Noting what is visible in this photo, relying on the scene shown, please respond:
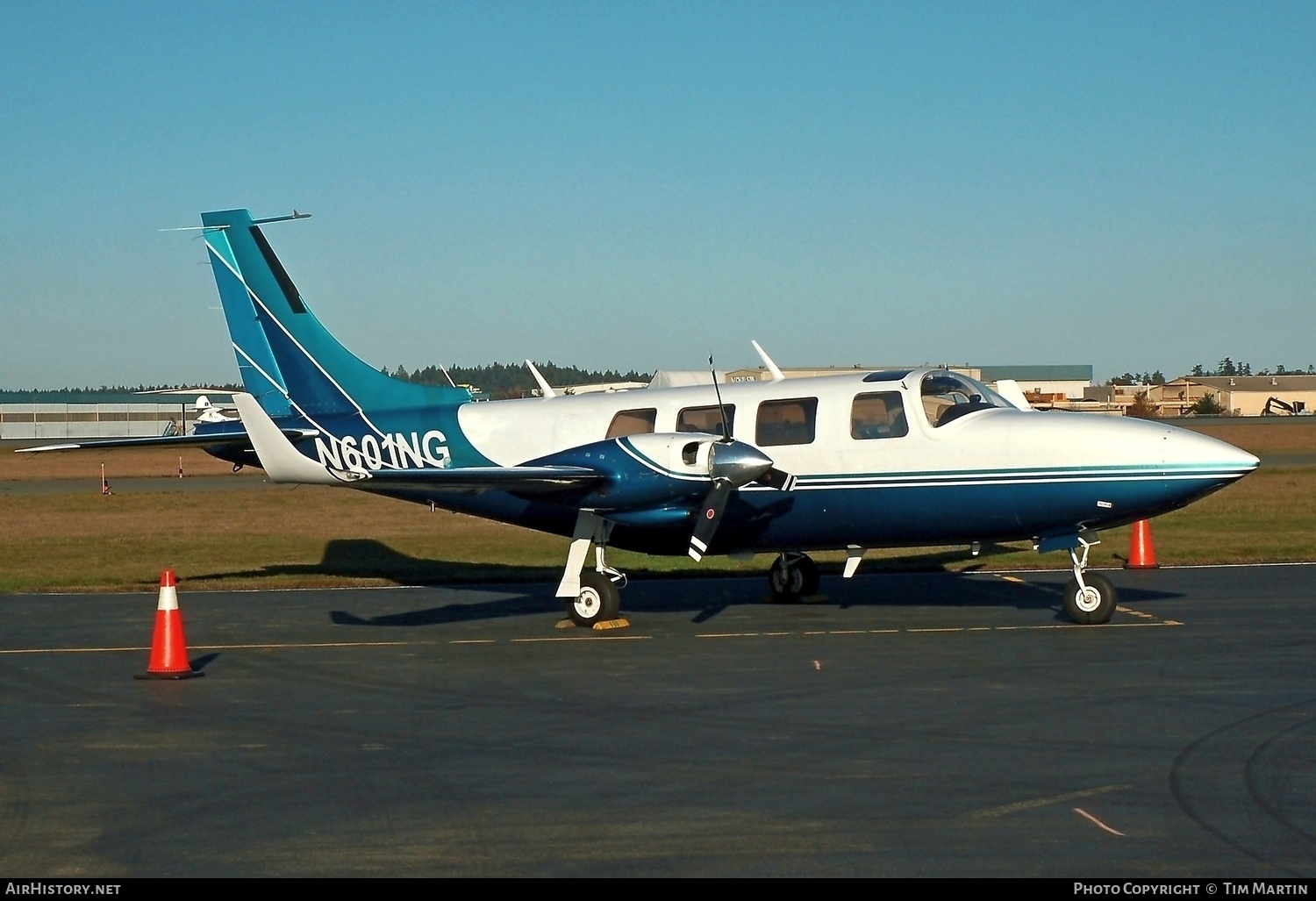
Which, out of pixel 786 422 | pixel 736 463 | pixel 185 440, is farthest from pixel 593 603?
pixel 185 440

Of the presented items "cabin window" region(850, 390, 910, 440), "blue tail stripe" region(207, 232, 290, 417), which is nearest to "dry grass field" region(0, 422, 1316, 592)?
"blue tail stripe" region(207, 232, 290, 417)

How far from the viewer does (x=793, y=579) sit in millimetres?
17672

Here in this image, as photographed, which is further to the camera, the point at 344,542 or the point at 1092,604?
the point at 344,542

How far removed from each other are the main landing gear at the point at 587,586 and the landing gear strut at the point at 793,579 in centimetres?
257

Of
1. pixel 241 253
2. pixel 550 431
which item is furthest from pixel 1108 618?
pixel 241 253

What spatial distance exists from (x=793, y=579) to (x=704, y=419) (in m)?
2.66

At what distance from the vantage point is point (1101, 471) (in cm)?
1461

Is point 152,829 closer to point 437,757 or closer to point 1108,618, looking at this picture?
point 437,757

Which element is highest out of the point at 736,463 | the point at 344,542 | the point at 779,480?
the point at 736,463

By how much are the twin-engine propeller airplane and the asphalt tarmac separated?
1027mm

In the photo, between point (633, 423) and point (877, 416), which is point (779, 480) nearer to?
point (877, 416)

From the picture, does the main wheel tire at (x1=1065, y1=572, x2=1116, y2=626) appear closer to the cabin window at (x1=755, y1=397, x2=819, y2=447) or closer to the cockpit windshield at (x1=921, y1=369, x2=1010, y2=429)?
the cockpit windshield at (x1=921, y1=369, x2=1010, y2=429)

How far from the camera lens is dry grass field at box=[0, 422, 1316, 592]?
22406 mm

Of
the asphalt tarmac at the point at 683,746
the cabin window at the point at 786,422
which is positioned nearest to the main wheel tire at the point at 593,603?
the asphalt tarmac at the point at 683,746
